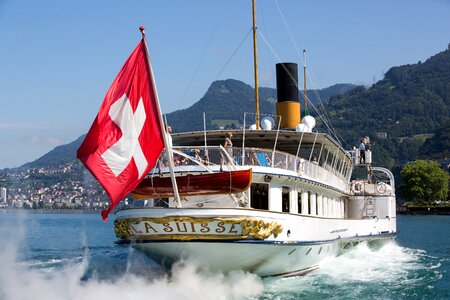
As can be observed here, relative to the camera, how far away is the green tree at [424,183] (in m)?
124

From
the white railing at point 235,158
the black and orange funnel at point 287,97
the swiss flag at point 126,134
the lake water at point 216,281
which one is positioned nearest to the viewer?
the swiss flag at point 126,134

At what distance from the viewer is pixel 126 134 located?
15344 mm

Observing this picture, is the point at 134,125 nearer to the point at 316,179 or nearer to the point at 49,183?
the point at 316,179

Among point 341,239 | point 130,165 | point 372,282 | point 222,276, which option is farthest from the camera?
point 341,239

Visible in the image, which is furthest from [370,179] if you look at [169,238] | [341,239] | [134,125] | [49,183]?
[49,183]

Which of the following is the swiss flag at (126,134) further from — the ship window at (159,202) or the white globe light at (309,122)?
the white globe light at (309,122)

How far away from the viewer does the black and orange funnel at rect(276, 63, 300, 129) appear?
1097 inches

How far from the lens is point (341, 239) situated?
81.1 feet

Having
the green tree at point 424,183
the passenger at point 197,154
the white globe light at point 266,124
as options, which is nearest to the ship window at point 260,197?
the passenger at point 197,154

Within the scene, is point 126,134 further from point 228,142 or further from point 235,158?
point 228,142

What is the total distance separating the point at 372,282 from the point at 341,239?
349 cm

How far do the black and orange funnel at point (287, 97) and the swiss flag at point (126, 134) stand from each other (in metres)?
12.4

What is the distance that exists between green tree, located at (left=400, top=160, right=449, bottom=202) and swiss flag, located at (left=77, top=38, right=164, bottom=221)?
4438 inches

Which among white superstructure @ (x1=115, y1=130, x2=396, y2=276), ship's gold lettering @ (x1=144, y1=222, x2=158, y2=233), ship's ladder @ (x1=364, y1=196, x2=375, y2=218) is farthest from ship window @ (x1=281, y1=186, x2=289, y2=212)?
ship's ladder @ (x1=364, y1=196, x2=375, y2=218)
